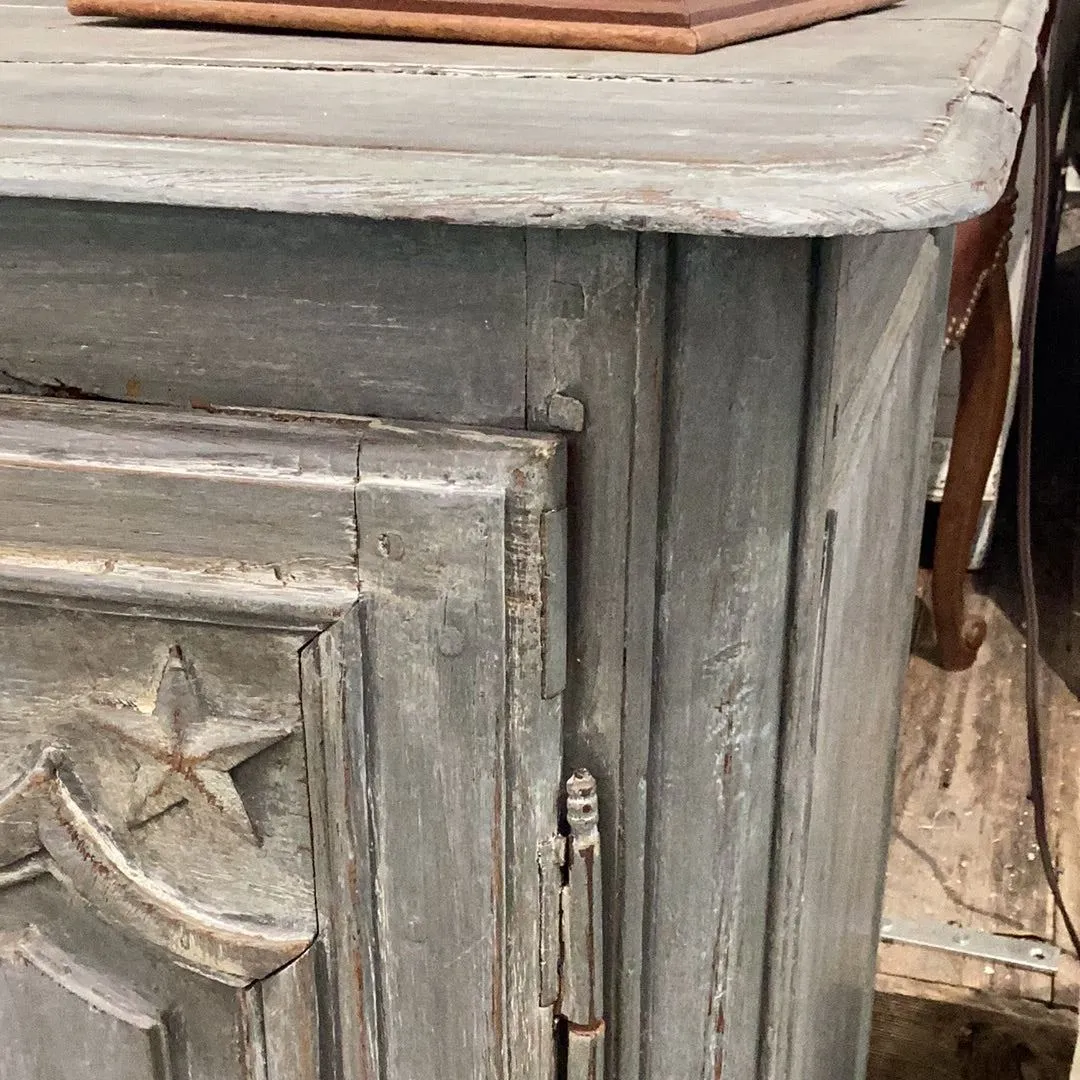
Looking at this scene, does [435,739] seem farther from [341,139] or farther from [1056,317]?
[1056,317]

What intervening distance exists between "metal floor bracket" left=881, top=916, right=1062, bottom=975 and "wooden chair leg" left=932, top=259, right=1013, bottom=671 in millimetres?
628

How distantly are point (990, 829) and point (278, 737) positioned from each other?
1.15m

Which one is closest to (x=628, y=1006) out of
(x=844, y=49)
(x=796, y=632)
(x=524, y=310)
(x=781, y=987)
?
(x=781, y=987)

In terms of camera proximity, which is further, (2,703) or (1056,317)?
(1056,317)

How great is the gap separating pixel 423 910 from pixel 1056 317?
9.51 ft

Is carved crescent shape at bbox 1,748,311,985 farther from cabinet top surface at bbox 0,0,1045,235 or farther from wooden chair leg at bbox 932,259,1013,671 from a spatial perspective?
wooden chair leg at bbox 932,259,1013,671

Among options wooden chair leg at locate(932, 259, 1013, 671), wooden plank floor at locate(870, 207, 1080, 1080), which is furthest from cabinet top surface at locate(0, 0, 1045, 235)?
wooden chair leg at locate(932, 259, 1013, 671)

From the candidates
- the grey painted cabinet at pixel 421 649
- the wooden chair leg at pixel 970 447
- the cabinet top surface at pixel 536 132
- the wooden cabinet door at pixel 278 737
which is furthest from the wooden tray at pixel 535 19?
the wooden chair leg at pixel 970 447

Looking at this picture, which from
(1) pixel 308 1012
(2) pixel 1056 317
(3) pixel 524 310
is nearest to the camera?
(3) pixel 524 310

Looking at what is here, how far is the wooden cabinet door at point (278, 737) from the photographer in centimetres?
43

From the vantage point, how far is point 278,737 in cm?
46

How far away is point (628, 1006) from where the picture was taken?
0.49 m

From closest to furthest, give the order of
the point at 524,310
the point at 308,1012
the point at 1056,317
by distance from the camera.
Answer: the point at 524,310, the point at 308,1012, the point at 1056,317

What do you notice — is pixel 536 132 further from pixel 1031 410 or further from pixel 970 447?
pixel 970 447
